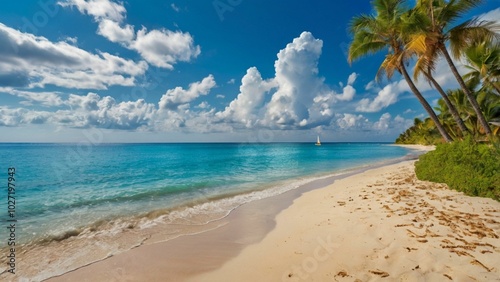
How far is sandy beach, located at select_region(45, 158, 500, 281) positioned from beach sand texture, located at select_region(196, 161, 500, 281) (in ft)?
0.05

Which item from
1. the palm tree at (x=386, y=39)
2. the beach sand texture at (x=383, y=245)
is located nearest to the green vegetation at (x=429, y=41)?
the palm tree at (x=386, y=39)

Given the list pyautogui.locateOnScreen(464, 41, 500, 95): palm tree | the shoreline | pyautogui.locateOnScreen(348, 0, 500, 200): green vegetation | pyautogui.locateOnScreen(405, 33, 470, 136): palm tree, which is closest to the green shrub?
pyautogui.locateOnScreen(348, 0, 500, 200): green vegetation

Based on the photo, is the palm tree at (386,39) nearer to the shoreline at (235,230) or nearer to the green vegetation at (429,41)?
the green vegetation at (429,41)

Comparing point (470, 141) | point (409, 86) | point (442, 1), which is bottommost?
point (470, 141)

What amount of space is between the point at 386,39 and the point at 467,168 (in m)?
10.4

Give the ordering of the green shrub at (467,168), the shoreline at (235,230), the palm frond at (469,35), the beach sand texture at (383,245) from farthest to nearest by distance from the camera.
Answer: the palm frond at (469,35), the green shrub at (467,168), the shoreline at (235,230), the beach sand texture at (383,245)

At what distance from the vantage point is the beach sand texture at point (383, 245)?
3.71m

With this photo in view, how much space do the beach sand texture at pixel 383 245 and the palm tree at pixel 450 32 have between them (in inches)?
306

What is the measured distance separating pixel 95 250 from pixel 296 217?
214 inches

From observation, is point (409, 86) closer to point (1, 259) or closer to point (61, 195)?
point (1, 259)

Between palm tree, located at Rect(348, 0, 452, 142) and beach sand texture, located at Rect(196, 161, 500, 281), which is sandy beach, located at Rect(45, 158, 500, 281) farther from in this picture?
palm tree, located at Rect(348, 0, 452, 142)

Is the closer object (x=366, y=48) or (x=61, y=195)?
(x=61, y=195)

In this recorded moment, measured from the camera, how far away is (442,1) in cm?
1279

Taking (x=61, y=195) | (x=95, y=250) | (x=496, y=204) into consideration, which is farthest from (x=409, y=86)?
(x=61, y=195)
